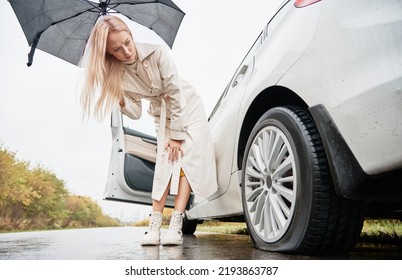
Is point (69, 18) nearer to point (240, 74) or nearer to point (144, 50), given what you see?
point (144, 50)

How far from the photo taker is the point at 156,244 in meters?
1.90

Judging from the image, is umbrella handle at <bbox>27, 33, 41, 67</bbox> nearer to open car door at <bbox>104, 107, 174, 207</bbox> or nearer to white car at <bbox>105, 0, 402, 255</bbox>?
open car door at <bbox>104, 107, 174, 207</bbox>

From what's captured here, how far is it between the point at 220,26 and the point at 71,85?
927 mm

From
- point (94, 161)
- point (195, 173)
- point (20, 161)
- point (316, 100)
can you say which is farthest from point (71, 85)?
point (316, 100)

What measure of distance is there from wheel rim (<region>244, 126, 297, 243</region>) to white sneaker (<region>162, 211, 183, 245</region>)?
42 cm

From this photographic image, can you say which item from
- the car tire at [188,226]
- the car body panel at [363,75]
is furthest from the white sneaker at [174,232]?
the car tire at [188,226]

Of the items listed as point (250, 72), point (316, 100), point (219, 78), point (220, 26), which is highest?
point (220, 26)

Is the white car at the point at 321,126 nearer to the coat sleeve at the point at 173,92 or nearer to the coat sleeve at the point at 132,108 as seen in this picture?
the coat sleeve at the point at 173,92

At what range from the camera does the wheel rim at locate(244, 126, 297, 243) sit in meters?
1.35

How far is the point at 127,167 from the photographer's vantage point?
2.67 m

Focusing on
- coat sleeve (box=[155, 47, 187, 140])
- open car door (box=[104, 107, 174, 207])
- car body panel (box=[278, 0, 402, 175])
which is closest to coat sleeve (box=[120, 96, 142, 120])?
coat sleeve (box=[155, 47, 187, 140])

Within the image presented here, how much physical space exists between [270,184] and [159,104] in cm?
81

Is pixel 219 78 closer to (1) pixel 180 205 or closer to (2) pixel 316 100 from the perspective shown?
(1) pixel 180 205

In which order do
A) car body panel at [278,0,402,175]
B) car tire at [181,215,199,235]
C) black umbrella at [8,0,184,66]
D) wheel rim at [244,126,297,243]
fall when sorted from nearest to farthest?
1. car body panel at [278,0,402,175]
2. wheel rim at [244,126,297,243]
3. black umbrella at [8,0,184,66]
4. car tire at [181,215,199,235]
